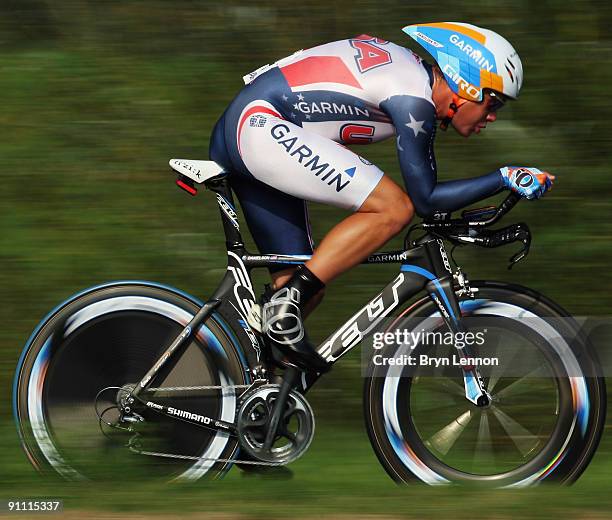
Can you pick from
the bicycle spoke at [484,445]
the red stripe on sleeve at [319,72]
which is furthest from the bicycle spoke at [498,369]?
the red stripe on sleeve at [319,72]

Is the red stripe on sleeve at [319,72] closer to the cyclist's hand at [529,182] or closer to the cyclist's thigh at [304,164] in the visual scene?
the cyclist's thigh at [304,164]

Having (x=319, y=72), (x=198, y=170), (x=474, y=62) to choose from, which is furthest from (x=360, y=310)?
(x=474, y=62)

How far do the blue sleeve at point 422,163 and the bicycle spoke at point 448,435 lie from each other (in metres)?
0.95

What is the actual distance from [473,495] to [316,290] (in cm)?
104

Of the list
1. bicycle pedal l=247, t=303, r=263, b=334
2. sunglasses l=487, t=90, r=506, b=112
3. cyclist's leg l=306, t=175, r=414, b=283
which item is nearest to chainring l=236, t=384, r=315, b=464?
bicycle pedal l=247, t=303, r=263, b=334

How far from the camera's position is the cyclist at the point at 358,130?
15.4 ft

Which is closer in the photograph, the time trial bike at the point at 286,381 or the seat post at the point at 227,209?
the time trial bike at the point at 286,381

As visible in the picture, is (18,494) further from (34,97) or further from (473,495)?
(34,97)

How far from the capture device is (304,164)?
4.75 m

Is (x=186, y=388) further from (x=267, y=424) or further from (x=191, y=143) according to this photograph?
(x=191, y=143)

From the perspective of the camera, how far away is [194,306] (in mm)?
5035

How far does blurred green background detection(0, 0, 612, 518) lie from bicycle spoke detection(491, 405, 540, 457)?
4.15 ft

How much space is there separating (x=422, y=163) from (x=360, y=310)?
0.70 metres

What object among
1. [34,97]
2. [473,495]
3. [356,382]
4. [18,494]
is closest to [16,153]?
[34,97]
